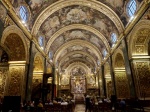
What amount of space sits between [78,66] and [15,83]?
23.4 meters

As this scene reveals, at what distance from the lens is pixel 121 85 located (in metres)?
13.8

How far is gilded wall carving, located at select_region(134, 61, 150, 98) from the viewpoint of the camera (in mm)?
9039

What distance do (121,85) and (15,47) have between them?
10837mm

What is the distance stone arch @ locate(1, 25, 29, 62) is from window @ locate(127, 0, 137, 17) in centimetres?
840

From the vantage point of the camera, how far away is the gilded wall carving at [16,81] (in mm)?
9679

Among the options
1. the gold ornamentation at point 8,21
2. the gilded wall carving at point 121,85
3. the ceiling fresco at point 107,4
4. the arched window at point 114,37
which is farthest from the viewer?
the arched window at point 114,37

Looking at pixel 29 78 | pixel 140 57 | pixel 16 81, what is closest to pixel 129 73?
pixel 140 57

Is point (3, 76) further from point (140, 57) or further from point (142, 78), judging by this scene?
point (140, 57)

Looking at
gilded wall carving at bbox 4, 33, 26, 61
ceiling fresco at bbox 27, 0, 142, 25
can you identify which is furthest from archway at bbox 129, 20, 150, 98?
gilded wall carving at bbox 4, 33, 26, 61

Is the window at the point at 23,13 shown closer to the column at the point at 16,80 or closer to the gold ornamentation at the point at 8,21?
the gold ornamentation at the point at 8,21

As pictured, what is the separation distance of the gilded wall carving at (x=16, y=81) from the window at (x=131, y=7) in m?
9.36

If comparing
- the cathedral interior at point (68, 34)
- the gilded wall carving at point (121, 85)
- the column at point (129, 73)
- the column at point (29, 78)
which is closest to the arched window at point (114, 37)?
the cathedral interior at point (68, 34)

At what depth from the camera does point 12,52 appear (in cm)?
1038

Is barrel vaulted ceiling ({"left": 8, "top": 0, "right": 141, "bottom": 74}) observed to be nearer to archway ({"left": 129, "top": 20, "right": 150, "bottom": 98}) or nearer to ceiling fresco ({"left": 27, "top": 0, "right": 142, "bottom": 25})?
ceiling fresco ({"left": 27, "top": 0, "right": 142, "bottom": 25})
